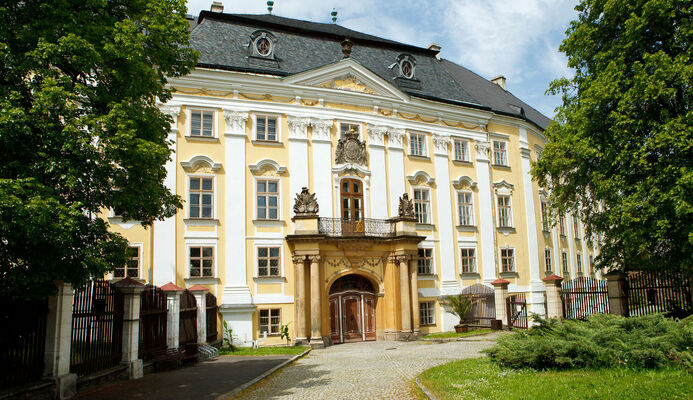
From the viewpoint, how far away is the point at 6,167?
870 centimetres

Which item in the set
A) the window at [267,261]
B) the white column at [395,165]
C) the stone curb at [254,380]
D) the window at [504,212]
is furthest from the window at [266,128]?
the window at [504,212]

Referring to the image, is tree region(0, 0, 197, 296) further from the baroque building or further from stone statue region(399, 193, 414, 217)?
stone statue region(399, 193, 414, 217)

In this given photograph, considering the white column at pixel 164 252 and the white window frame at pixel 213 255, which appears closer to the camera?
the white column at pixel 164 252

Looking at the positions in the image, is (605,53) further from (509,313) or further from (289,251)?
(289,251)

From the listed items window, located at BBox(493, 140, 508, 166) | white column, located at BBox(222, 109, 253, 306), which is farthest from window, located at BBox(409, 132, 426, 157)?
white column, located at BBox(222, 109, 253, 306)

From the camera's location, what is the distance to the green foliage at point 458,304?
84.1 ft

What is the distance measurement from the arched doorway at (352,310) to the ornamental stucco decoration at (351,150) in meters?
5.18

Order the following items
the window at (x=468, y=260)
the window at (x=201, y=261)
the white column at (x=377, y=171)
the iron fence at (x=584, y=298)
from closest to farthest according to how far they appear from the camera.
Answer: the iron fence at (x=584, y=298), the window at (x=201, y=261), the white column at (x=377, y=171), the window at (x=468, y=260)

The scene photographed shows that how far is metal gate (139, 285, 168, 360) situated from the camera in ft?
47.3

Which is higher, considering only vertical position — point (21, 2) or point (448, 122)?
point (448, 122)

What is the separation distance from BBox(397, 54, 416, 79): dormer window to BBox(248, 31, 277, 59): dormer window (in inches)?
267

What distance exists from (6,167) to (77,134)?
3.80 feet

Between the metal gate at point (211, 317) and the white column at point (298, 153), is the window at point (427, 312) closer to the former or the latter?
the white column at point (298, 153)

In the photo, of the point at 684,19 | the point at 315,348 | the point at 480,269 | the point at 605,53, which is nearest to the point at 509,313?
the point at 480,269
